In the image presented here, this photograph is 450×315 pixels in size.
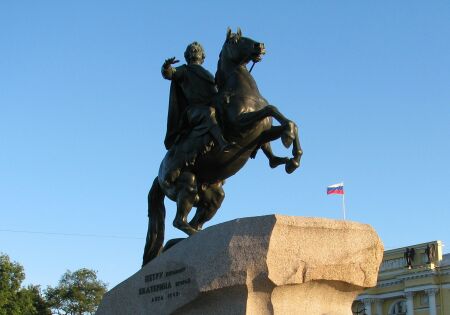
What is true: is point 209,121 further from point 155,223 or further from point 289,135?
point 155,223

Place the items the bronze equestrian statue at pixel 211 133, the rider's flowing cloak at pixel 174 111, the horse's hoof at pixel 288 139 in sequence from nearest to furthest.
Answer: the horse's hoof at pixel 288 139 → the bronze equestrian statue at pixel 211 133 → the rider's flowing cloak at pixel 174 111

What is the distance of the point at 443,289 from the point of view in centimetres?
4741

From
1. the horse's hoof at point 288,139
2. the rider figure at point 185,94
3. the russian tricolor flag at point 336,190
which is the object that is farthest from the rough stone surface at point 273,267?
the russian tricolor flag at point 336,190

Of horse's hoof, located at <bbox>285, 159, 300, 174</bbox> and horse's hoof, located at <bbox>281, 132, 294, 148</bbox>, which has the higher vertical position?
horse's hoof, located at <bbox>281, 132, 294, 148</bbox>

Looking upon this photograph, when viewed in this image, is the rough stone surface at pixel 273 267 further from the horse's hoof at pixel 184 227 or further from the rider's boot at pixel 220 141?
the rider's boot at pixel 220 141

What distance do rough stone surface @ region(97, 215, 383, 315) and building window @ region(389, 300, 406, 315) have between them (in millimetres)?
46231

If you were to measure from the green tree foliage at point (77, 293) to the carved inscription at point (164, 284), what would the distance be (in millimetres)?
54004

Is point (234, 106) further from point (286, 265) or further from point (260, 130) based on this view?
point (286, 265)

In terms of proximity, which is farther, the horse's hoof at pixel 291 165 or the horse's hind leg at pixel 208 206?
the horse's hind leg at pixel 208 206

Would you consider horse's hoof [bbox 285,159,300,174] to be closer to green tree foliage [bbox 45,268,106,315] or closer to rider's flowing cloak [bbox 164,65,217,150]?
rider's flowing cloak [bbox 164,65,217,150]

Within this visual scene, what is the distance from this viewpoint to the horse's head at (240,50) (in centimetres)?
879

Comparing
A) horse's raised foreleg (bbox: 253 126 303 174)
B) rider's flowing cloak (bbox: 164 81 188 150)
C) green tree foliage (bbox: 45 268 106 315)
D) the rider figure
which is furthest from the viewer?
green tree foliage (bbox: 45 268 106 315)

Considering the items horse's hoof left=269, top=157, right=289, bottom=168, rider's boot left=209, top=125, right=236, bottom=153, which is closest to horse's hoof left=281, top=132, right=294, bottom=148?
horse's hoof left=269, top=157, right=289, bottom=168

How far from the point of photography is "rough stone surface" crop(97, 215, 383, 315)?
6.59m
